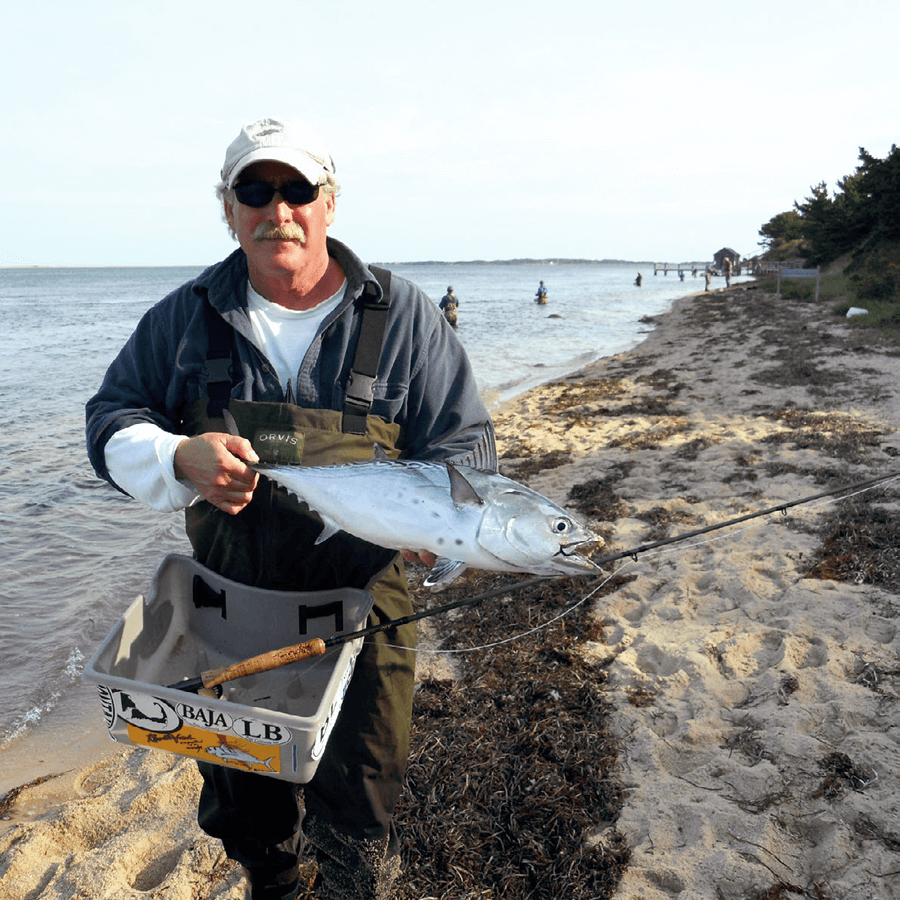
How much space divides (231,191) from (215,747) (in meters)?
1.98

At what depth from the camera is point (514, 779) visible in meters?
3.36

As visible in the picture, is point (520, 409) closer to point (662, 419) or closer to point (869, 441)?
point (662, 419)

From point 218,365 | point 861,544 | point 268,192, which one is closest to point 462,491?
point 218,365

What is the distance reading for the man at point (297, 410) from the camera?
2.35 metres

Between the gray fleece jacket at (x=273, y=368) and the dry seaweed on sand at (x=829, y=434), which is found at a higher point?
the gray fleece jacket at (x=273, y=368)

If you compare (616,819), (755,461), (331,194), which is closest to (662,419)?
(755,461)

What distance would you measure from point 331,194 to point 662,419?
8.96 meters

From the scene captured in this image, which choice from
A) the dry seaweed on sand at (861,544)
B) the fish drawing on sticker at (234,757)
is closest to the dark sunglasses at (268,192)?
the fish drawing on sticker at (234,757)

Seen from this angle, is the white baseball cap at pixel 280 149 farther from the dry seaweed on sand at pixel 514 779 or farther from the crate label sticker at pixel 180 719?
the dry seaweed on sand at pixel 514 779

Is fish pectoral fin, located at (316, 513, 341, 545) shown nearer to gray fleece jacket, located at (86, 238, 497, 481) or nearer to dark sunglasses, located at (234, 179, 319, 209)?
gray fleece jacket, located at (86, 238, 497, 481)

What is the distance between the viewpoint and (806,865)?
2664 millimetres

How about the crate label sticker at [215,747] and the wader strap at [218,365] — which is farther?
the wader strap at [218,365]

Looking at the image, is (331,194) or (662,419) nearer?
(331,194)

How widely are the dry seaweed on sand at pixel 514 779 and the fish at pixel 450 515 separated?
1671 mm
